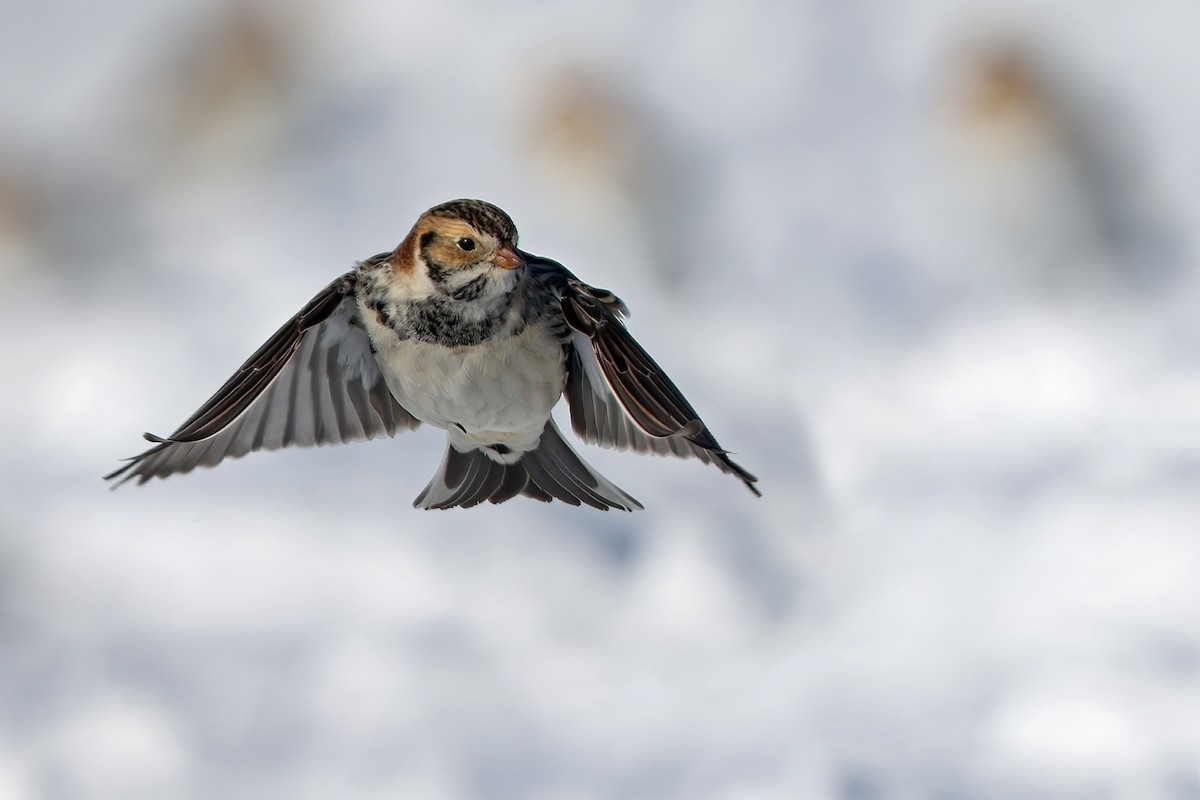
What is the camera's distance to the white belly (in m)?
1.39

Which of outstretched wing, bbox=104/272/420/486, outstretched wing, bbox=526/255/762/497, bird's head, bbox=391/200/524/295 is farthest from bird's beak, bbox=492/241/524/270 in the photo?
outstretched wing, bbox=104/272/420/486

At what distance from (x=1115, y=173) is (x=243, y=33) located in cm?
171

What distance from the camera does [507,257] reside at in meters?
1.34

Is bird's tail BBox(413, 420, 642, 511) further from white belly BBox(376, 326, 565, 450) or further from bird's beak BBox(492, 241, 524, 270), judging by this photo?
bird's beak BBox(492, 241, 524, 270)

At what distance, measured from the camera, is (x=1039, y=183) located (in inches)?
96.2

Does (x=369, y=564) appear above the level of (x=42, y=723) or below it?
above

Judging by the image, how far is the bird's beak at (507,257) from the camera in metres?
1.33

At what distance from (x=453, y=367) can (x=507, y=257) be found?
14 cm

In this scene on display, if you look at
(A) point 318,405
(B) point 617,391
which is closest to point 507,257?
(B) point 617,391

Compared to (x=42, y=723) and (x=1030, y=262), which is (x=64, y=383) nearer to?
(x=42, y=723)

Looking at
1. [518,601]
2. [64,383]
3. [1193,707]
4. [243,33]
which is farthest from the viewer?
[243,33]

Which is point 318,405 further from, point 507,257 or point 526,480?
point 507,257

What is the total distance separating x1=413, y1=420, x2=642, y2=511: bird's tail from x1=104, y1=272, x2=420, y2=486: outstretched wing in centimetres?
12

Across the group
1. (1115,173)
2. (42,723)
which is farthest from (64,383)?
(1115,173)
